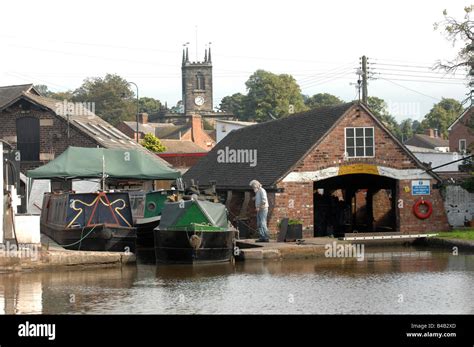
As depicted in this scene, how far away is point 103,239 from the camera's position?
87.6ft

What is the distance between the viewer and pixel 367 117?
33.2 metres

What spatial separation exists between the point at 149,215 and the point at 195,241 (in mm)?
7137

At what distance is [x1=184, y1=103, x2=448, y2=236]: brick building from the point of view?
31.8 m

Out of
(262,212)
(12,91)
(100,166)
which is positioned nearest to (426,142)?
(12,91)

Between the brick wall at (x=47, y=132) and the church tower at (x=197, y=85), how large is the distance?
313ft

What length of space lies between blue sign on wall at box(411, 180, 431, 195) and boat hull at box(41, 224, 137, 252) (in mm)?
12084

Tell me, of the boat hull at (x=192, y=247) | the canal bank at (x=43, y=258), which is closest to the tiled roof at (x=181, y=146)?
the boat hull at (x=192, y=247)

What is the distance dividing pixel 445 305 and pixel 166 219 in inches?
463

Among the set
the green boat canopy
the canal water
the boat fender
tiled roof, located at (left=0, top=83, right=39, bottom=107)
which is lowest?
the canal water

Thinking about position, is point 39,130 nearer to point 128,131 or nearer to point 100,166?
point 100,166

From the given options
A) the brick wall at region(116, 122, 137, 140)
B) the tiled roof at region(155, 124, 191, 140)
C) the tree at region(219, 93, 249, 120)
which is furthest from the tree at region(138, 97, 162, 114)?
the brick wall at region(116, 122, 137, 140)

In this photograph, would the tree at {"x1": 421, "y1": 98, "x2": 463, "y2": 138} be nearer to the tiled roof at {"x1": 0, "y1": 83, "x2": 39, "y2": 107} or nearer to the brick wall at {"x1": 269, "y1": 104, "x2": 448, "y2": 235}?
the tiled roof at {"x1": 0, "y1": 83, "x2": 39, "y2": 107}
